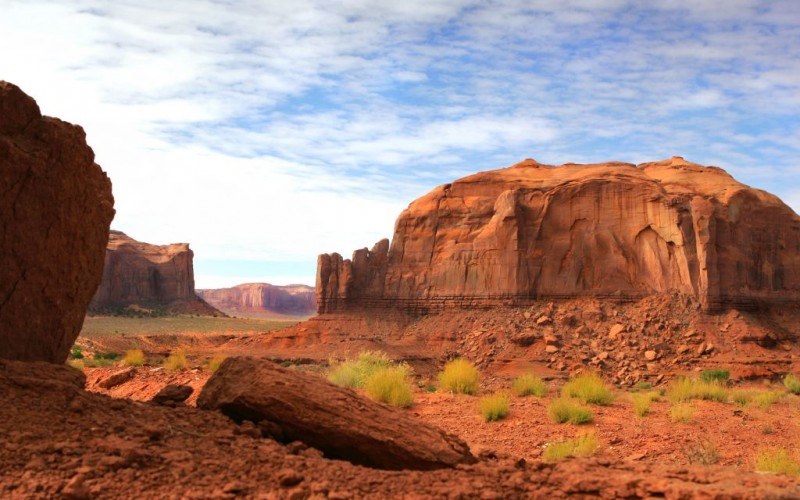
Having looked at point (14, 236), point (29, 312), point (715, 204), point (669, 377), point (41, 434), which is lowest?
point (669, 377)

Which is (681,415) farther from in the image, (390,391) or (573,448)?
(390,391)

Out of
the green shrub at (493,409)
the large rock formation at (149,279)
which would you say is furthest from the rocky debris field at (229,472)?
the large rock formation at (149,279)

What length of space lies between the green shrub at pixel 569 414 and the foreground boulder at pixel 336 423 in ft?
22.3

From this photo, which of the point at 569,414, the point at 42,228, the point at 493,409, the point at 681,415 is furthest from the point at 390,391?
the point at 42,228

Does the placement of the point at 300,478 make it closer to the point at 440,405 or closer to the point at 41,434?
the point at 41,434

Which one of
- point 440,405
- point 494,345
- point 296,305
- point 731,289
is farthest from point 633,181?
point 296,305

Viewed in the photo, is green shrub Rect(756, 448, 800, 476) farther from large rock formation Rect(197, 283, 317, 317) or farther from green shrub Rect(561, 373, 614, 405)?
Result: large rock formation Rect(197, 283, 317, 317)

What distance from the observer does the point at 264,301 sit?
184 meters

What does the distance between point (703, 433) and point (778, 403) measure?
681 centimetres

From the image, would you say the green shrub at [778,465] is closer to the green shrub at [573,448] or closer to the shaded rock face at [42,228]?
the green shrub at [573,448]

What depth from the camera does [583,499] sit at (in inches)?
216

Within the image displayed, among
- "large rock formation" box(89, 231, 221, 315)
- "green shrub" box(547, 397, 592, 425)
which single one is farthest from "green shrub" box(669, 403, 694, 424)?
"large rock formation" box(89, 231, 221, 315)

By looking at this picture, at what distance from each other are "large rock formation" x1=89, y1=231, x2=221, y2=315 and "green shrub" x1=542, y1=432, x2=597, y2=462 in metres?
83.2

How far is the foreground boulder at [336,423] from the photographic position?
6.77m
